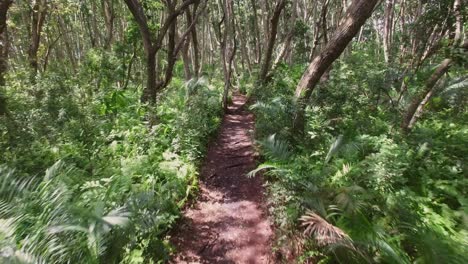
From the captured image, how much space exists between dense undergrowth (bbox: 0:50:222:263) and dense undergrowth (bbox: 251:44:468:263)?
1862 mm

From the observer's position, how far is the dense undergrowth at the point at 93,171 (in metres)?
3.16

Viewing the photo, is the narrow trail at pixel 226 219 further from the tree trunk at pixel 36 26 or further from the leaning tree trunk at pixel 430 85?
the tree trunk at pixel 36 26

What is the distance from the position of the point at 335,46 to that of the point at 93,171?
5.14 meters

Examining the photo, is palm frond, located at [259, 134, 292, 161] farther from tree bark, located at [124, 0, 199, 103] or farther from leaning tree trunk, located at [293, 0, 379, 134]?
tree bark, located at [124, 0, 199, 103]

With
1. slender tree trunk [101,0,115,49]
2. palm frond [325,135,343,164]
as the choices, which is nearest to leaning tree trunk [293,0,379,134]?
palm frond [325,135,343,164]

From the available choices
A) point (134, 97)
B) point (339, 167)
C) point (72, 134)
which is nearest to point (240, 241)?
point (339, 167)

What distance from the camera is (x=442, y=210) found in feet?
13.6

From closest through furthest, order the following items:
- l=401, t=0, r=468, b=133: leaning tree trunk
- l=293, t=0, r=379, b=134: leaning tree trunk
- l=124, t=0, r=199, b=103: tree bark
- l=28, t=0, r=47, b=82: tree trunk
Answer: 1. l=293, t=0, r=379, b=134: leaning tree trunk
2. l=401, t=0, r=468, b=133: leaning tree trunk
3. l=124, t=0, r=199, b=103: tree bark
4. l=28, t=0, r=47, b=82: tree trunk

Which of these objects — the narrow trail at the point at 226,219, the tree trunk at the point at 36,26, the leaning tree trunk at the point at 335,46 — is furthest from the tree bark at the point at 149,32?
the tree trunk at the point at 36,26

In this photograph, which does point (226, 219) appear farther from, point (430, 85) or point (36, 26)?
point (36, 26)

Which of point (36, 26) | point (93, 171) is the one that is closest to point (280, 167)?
point (93, 171)

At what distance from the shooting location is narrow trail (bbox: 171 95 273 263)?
4367 millimetres

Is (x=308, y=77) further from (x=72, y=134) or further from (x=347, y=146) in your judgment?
(x=72, y=134)

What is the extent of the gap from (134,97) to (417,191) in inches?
353
